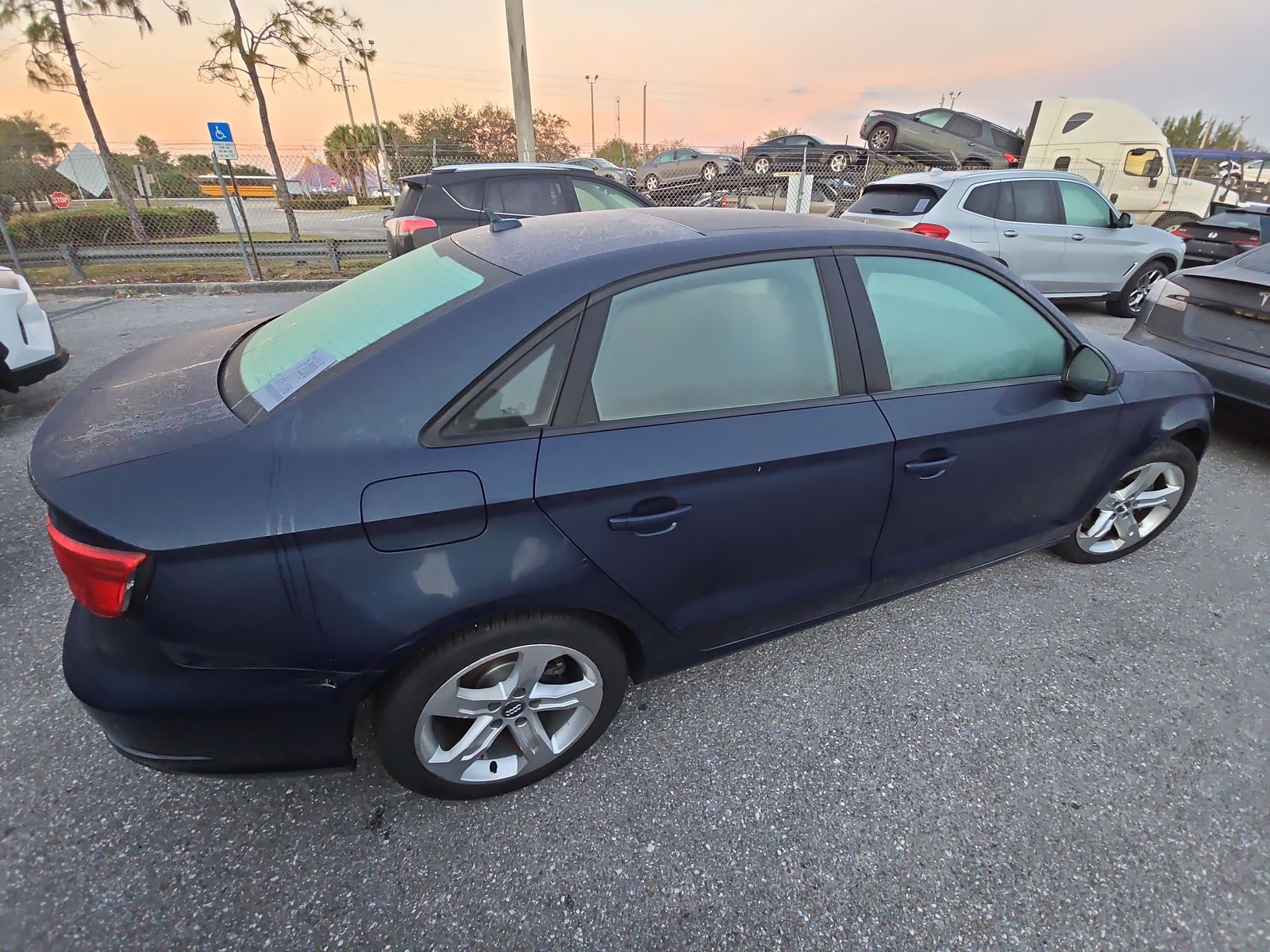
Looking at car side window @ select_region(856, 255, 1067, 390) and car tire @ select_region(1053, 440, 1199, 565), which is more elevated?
car side window @ select_region(856, 255, 1067, 390)

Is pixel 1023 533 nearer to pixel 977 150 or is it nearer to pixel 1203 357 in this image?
pixel 1203 357

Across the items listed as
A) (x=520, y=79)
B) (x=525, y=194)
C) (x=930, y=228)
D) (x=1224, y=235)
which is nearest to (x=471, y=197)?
(x=525, y=194)

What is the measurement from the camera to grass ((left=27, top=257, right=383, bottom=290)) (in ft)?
30.5

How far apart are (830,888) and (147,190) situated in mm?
19415

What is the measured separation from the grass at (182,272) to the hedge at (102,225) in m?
1.19

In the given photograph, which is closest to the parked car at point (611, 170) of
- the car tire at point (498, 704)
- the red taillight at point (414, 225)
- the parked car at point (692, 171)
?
the parked car at point (692, 171)

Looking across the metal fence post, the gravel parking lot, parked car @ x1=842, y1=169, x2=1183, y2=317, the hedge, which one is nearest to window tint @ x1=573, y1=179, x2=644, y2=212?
parked car @ x1=842, y1=169, x2=1183, y2=317

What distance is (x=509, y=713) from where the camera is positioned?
1.77 metres

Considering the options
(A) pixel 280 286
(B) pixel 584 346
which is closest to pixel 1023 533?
(B) pixel 584 346

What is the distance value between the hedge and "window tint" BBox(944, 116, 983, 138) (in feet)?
58.7

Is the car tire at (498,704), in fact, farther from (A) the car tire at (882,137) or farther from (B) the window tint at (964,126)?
(B) the window tint at (964,126)

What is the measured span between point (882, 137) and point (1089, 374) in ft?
53.0

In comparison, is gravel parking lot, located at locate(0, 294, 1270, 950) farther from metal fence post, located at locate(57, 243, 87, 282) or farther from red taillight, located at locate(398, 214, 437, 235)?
metal fence post, located at locate(57, 243, 87, 282)

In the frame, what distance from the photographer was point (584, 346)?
166 centimetres
